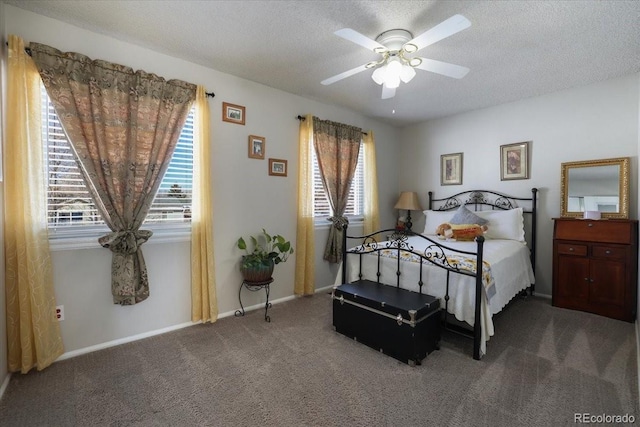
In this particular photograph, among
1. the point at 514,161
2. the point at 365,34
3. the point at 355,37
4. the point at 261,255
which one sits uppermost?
the point at 365,34

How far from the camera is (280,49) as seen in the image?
2535 millimetres

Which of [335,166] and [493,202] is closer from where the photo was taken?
[335,166]

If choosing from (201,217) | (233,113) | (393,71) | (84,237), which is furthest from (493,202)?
(84,237)

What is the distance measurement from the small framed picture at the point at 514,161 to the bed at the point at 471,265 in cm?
28

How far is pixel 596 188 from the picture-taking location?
10.5ft

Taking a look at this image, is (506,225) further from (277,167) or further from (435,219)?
(277,167)

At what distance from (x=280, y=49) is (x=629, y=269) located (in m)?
4.01

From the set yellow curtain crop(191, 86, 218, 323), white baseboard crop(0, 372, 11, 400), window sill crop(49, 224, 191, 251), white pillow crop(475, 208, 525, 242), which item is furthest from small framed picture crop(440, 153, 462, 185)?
white baseboard crop(0, 372, 11, 400)

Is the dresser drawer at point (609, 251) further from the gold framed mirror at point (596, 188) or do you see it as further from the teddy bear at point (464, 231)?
the teddy bear at point (464, 231)

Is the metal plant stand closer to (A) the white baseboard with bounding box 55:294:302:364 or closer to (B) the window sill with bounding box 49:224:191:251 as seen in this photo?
(A) the white baseboard with bounding box 55:294:302:364

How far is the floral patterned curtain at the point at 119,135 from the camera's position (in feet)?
7.11

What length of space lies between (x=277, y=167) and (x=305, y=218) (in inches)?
28.7

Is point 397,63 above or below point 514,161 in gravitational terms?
above

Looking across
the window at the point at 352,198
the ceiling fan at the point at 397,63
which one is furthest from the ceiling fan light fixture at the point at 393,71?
the window at the point at 352,198
